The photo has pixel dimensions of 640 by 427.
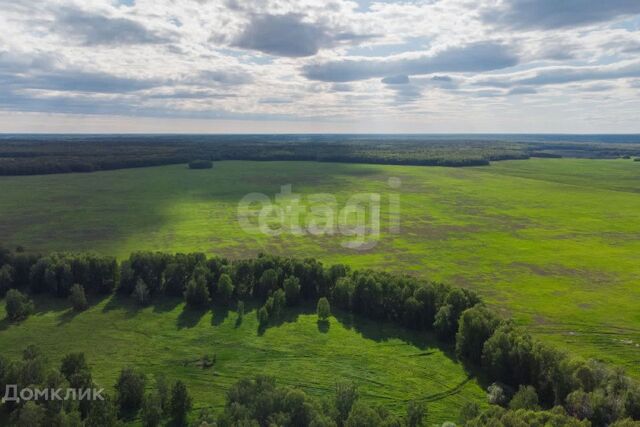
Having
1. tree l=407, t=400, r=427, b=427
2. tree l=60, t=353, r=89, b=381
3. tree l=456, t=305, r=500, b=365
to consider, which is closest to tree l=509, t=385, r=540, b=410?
tree l=407, t=400, r=427, b=427

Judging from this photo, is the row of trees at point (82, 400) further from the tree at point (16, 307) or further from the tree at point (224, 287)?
the tree at point (224, 287)

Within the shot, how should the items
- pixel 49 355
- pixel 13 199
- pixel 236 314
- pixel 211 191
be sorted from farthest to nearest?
1. pixel 211 191
2. pixel 13 199
3. pixel 236 314
4. pixel 49 355

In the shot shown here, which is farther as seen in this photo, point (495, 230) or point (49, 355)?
point (495, 230)

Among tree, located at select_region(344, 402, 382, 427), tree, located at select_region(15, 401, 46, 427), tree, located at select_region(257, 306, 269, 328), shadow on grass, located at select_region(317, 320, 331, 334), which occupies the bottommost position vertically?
shadow on grass, located at select_region(317, 320, 331, 334)

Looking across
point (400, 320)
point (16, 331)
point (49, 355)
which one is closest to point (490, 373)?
point (400, 320)

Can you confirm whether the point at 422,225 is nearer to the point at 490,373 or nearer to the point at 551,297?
the point at 551,297

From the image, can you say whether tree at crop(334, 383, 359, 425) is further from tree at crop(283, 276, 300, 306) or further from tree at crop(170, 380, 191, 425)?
tree at crop(283, 276, 300, 306)

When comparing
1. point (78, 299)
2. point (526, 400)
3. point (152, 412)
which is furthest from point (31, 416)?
point (526, 400)
